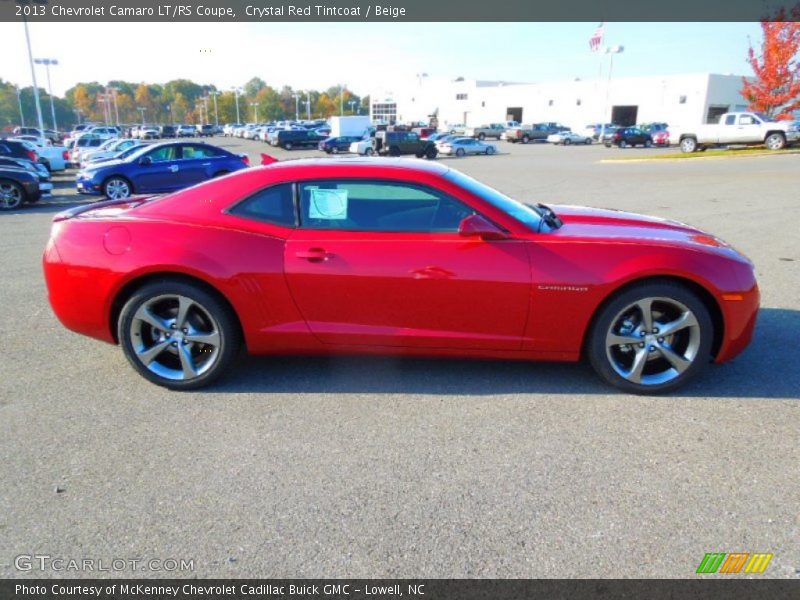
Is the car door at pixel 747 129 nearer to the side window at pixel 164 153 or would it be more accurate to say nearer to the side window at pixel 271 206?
the side window at pixel 164 153

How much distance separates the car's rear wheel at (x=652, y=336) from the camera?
11.8ft

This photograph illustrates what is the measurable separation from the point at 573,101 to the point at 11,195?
71.1 m

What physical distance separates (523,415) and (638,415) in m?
0.71

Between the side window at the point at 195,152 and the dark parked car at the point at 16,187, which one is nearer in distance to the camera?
the dark parked car at the point at 16,187

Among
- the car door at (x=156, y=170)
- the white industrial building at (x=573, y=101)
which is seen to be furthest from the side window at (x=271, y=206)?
the white industrial building at (x=573, y=101)

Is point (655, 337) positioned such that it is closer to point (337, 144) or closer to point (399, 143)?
point (399, 143)

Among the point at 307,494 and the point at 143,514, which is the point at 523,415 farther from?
the point at 143,514

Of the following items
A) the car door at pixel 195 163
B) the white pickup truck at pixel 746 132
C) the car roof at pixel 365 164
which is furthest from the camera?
the white pickup truck at pixel 746 132

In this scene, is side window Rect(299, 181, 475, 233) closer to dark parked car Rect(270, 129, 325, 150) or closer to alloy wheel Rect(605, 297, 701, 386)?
alloy wheel Rect(605, 297, 701, 386)

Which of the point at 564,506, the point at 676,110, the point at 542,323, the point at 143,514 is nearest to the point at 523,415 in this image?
the point at 542,323

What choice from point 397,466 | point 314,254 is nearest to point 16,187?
point 314,254

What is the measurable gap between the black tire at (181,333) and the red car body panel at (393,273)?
103 mm
